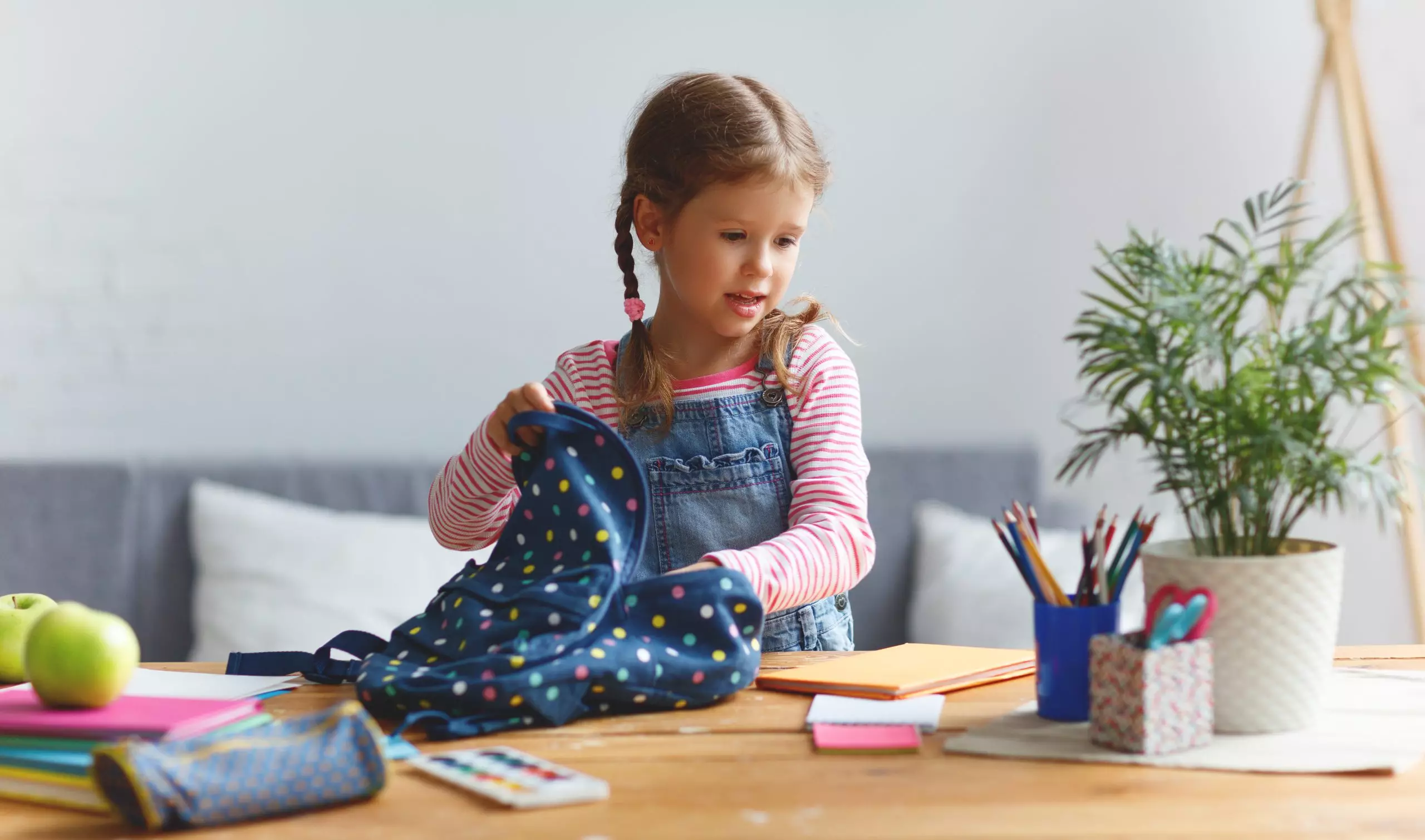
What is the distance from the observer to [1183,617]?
2.71ft

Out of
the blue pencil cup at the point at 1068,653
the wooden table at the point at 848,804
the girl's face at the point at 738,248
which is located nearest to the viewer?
the wooden table at the point at 848,804

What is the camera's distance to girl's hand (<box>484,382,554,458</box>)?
1.02 m

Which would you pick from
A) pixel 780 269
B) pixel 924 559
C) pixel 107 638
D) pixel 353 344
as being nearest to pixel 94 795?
pixel 107 638

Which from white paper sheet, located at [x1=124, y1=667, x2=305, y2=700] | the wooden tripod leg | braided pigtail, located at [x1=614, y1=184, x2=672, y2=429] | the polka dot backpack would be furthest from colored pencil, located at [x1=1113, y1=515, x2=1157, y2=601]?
the wooden tripod leg

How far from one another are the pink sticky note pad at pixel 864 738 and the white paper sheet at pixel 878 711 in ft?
0.04

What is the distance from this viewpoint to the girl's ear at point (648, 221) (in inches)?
54.2

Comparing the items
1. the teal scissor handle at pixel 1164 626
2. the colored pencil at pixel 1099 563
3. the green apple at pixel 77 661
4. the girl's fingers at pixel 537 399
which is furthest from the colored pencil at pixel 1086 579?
the green apple at pixel 77 661

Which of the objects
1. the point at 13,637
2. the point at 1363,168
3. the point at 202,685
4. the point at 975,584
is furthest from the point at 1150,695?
the point at 1363,168

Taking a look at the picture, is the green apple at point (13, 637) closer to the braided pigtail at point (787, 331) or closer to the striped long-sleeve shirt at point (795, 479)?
the striped long-sleeve shirt at point (795, 479)

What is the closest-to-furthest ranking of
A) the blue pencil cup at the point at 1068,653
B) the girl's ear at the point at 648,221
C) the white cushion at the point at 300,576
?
the blue pencil cup at the point at 1068,653
the girl's ear at the point at 648,221
the white cushion at the point at 300,576

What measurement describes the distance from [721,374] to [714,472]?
0.11m

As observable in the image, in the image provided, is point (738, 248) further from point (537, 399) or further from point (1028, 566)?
point (1028, 566)

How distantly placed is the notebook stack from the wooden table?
0.01 m

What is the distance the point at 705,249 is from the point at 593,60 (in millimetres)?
1553
